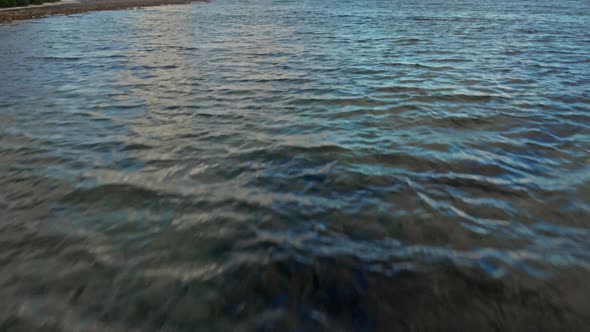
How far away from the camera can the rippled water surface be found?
11.8 feet

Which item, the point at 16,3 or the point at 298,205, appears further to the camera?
the point at 16,3

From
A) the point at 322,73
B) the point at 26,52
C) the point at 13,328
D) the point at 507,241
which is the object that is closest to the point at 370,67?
the point at 322,73

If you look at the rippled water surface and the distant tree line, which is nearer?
the rippled water surface

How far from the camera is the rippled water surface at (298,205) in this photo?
11.8ft

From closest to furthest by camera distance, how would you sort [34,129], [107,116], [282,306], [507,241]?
[282,306] < [507,241] < [34,129] < [107,116]

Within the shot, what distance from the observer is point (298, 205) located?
518 cm

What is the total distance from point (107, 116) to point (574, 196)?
10.0 meters

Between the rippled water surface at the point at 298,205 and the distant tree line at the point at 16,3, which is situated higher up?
the distant tree line at the point at 16,3

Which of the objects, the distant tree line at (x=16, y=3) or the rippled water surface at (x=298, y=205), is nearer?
the rippled water surface at (x=298, y=205)

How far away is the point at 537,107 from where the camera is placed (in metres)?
9.02

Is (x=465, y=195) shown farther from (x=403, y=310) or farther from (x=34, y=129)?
(x=34, y=129)

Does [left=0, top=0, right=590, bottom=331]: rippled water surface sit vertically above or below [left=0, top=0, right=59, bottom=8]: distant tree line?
below

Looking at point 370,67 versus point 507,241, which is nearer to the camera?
point 507,241

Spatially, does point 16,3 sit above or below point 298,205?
above
